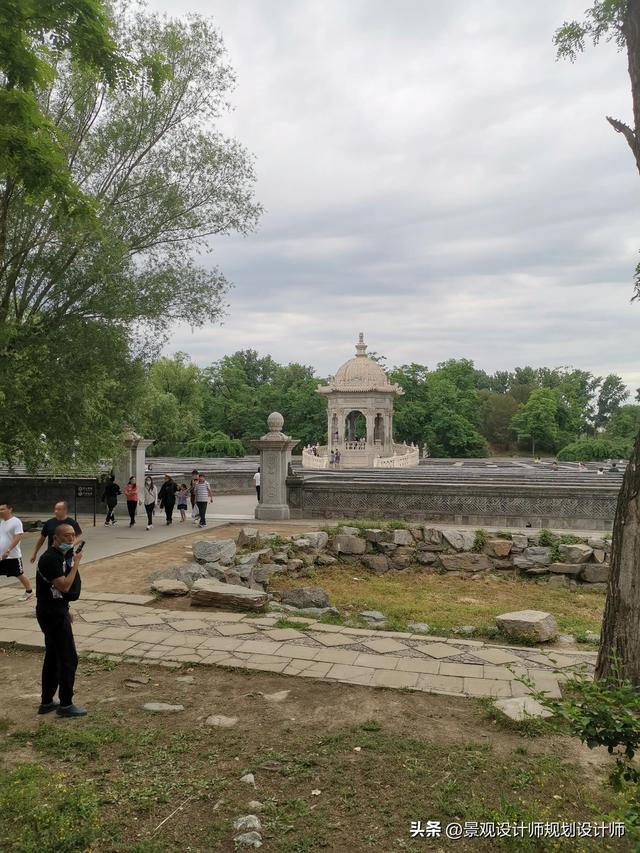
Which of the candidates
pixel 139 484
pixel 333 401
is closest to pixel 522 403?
pixel 333 401

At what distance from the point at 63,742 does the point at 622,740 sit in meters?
3.53

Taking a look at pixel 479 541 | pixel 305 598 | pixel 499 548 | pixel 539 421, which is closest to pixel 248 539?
pixel 305 598

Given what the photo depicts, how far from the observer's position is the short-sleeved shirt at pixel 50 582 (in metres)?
4.91

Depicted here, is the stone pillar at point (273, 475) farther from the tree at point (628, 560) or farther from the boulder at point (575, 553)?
the tree at point (628, 560)

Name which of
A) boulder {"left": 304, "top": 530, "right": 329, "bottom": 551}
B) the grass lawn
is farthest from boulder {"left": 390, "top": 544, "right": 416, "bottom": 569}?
boulder {"left": 304, "top": 530, "right": 329, "bottom": 551}

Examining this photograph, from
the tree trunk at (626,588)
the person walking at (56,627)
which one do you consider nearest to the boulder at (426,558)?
the tree trunk at (626,588)

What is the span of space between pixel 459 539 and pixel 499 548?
2.83ft

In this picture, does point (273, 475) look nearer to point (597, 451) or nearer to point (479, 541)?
point (479, 541)

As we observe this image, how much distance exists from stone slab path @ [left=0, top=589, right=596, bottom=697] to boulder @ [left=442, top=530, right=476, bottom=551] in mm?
6682

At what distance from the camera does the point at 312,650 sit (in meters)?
6.40

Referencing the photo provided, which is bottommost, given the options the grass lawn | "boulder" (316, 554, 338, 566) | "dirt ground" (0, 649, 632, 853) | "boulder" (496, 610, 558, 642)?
the grass lawn

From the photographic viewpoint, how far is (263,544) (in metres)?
13.3

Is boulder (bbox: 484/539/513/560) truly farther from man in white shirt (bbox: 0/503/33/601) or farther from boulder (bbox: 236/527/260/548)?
man in white shirt (bbox: 0/503/33/601)

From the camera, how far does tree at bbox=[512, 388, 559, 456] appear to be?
6159 cm
